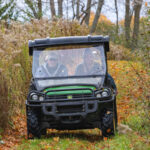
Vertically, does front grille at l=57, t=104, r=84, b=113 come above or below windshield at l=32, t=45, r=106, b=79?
below

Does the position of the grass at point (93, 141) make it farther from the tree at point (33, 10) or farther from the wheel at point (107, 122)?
the tree at point (33, 10)

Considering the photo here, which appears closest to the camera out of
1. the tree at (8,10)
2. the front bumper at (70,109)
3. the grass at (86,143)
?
the grass at (86,143)

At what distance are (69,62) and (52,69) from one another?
0.39m

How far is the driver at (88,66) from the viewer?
7.89m

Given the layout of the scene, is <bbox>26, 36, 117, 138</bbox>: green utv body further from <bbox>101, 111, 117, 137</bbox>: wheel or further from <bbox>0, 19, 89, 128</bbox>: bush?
<bbox>0, 19, 89, 128</bbox>: bush

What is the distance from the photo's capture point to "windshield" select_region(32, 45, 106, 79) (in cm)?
792

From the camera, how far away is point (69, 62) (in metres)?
8.04

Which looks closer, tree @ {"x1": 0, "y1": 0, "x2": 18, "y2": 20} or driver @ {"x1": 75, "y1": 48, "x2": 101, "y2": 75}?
driver @ {"x1": 75, "y1": 48, "x2": 101, "y2": 75}

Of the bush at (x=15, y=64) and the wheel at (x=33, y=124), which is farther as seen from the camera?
the bush at (x=15, y=64)

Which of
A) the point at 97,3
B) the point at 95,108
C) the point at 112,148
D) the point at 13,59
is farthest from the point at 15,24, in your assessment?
the point at 97,3

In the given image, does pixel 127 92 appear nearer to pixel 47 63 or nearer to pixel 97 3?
pixel 47 63

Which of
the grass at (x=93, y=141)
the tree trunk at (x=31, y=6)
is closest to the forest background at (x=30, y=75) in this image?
the grass at (x=93, y=141)

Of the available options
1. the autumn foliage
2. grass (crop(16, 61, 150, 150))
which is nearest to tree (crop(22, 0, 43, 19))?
the autumn foliage

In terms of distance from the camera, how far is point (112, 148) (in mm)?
6359
